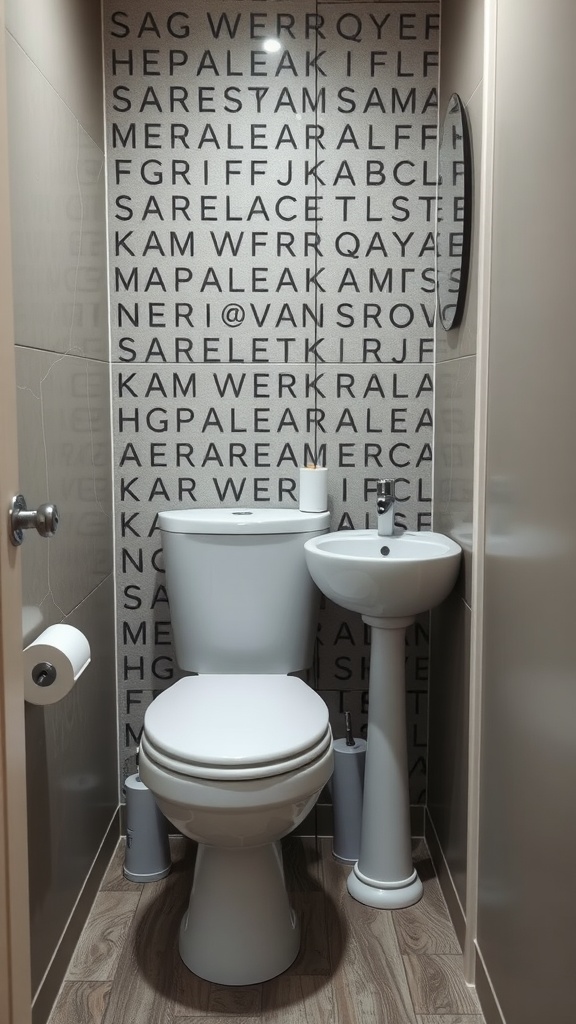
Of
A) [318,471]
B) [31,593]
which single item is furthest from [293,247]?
[31,593]

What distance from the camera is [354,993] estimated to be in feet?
5.95

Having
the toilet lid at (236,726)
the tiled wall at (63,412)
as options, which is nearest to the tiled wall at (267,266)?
the tiled wall at (63,412)

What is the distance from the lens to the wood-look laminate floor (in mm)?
1751

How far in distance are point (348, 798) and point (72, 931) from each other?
74 cm

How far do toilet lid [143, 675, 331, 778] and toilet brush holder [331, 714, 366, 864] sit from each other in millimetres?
333

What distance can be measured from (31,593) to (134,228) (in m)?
1.09

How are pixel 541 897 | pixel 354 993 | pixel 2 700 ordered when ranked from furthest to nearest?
pixel 354 993 → pixel 541 897 → pixel 2 700

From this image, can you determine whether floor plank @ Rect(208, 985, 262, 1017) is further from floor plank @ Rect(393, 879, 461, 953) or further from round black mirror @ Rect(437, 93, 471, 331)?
round black mirror @ Rect(437, 93, 471, 331)

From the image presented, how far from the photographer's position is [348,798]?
7.64 feet

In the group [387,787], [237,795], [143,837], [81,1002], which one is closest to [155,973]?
[81,1002]

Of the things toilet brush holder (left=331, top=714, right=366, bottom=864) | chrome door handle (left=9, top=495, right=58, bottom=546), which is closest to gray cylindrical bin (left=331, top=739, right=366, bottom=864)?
toilet brush holder (left=331, top=714, right=366, bottom=864)

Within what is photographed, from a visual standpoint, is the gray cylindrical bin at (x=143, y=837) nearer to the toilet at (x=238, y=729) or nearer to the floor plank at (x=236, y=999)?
the toilet at (x=238, y=729)

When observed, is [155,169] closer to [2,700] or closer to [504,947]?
[2,700]

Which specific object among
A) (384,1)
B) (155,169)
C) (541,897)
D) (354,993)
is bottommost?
(354,993)
